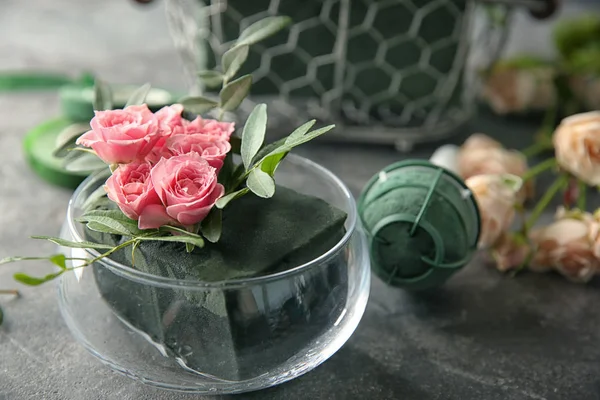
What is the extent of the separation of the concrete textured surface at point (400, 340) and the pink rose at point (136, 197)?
113mm

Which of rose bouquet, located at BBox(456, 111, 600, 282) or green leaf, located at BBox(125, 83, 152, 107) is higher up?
green leaf, located at BBox(125, 83, 152, 107)

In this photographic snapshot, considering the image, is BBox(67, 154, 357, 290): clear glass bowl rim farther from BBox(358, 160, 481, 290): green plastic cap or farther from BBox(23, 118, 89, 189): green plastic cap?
BBox(23, 118, 89, 189): green plastic cap

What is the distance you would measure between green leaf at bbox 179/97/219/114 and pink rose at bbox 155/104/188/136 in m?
0.03

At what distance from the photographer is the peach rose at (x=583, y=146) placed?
516 millimetres

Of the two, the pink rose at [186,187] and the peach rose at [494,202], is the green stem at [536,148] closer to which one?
the peach rose at [494,202]

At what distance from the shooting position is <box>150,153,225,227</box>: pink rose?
36 centimetres

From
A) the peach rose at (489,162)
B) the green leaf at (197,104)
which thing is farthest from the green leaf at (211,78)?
the peach rose at (489,162)

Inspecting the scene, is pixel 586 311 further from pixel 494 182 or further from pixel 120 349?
pixel 120 349

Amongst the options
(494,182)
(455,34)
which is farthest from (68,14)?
(494,182)

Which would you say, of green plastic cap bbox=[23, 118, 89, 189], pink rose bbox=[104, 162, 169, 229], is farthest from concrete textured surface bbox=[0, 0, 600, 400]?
pink rose bbox=[104, 162, 169, 229]

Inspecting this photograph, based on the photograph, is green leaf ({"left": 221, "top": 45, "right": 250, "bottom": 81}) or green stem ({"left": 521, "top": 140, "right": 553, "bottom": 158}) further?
green stem ({"left": 521, "top": 140, "right": 553, "bottom": 158})

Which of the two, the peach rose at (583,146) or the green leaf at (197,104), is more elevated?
the green leaf at (197,104)

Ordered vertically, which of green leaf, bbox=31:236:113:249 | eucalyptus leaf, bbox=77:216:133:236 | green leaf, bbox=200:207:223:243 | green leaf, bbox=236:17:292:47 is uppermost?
green leaf, bbox=236:17:292:47

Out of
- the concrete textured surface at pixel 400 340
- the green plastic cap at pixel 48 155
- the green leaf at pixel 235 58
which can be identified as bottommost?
the concrete textured surface at pixel 400 340
